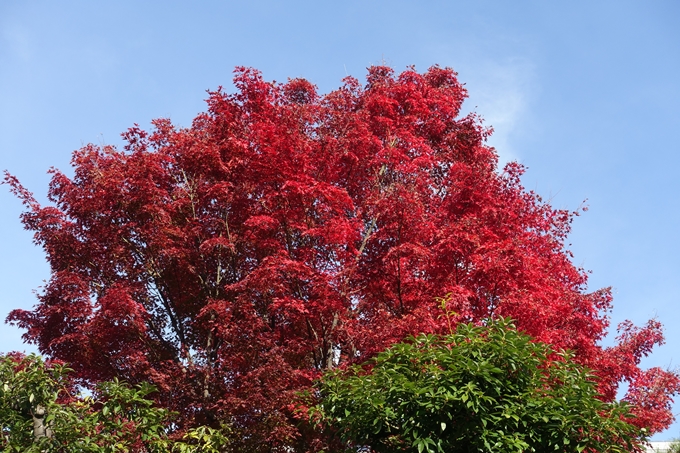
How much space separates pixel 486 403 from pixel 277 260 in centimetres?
451

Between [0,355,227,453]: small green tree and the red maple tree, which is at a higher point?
the red maple tree

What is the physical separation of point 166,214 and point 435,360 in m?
6.01

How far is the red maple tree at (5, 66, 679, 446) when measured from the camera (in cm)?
1214

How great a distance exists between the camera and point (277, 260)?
1216 cm

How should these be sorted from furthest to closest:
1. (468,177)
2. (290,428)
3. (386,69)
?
(386,69) → (468,177) → (290,428)

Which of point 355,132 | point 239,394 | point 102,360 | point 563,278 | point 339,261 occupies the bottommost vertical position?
point 239,394

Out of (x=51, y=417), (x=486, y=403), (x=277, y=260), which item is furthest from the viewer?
(x=277, y=260)

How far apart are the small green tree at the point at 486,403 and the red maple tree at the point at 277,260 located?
2.03 metres

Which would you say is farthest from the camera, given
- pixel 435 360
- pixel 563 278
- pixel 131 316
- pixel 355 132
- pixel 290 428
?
pixel 563 278

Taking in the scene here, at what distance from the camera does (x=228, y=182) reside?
44.7 ft

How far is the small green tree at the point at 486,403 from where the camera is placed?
28.6 ft

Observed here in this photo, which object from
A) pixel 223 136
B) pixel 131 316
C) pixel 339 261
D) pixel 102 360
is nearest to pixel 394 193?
pixel 339 261

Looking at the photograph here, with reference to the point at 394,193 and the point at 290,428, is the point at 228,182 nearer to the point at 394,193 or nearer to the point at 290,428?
the point at 394,193

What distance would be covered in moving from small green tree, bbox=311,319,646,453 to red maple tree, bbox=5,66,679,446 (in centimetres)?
203
